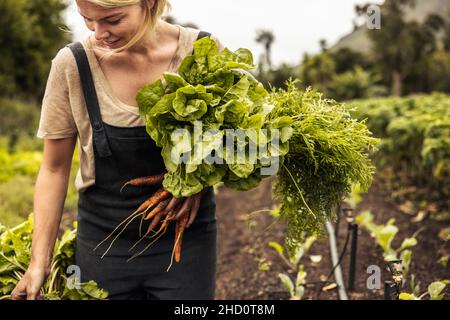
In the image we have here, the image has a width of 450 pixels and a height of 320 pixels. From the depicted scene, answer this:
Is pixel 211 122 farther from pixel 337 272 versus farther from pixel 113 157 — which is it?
pixel 337 272

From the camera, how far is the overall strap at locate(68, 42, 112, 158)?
1823 millimetres

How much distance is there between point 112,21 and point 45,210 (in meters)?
0.79

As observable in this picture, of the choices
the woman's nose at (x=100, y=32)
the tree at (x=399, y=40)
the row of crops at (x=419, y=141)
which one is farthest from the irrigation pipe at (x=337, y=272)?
the tree at (x=399, y=40)

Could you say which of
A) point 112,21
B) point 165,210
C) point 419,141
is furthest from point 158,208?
point 419,141

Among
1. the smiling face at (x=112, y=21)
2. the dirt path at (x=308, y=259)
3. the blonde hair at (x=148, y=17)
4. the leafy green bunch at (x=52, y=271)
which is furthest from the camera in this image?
the dirt path at (x=308, y=259)

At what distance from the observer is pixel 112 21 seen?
1.69 m

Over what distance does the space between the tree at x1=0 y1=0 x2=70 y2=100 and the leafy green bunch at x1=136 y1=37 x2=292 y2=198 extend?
13.7 m

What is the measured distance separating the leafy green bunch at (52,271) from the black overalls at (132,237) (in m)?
0.06

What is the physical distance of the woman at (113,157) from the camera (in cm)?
181

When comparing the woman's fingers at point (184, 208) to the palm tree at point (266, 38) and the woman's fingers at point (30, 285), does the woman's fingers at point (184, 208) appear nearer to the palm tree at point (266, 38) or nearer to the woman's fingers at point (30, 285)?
the woman's fingers at point (30, 285)

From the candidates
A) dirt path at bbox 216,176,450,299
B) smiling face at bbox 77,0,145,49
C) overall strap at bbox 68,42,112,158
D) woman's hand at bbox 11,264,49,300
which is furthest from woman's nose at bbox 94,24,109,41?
dirt path at bbox 216,176,450,299

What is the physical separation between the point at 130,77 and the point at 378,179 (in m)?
6.32

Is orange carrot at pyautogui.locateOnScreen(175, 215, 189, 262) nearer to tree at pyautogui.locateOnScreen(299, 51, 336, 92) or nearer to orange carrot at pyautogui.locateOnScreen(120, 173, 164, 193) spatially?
orange carrot at pyautogui.locateOnScreen(120, 173, 164, 193)
